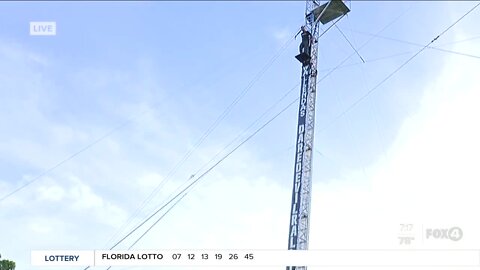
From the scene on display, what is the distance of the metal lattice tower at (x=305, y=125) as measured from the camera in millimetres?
26359

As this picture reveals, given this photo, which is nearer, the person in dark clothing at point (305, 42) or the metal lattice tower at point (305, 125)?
the metal lattice tower at point (305, 125)

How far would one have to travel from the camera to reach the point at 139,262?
15500 mm

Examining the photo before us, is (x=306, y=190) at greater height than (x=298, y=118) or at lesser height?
lesser

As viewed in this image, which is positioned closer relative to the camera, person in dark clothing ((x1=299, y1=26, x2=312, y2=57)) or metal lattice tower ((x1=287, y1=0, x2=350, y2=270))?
metal lattice tower ((x1=287, y1=0, x2=350, y2=270))

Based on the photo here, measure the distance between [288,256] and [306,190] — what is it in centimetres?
1137

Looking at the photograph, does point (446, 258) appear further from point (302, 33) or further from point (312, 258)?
point (302, 33)

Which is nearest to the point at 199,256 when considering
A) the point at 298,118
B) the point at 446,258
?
the point at 446,258

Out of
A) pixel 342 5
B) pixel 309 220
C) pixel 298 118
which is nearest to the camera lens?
pixel 309 220

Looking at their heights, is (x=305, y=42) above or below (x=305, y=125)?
above

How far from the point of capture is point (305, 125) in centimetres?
2875

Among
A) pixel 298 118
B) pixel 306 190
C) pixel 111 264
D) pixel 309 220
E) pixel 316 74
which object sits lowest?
pixel 111 264

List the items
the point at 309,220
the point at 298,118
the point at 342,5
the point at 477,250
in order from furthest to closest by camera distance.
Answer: the point at 342,5, the point at 298,118, the point at 309,220, the point at 477,250

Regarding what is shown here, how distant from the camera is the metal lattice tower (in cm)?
2636

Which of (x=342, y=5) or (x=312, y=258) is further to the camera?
(x=342, y=5)
